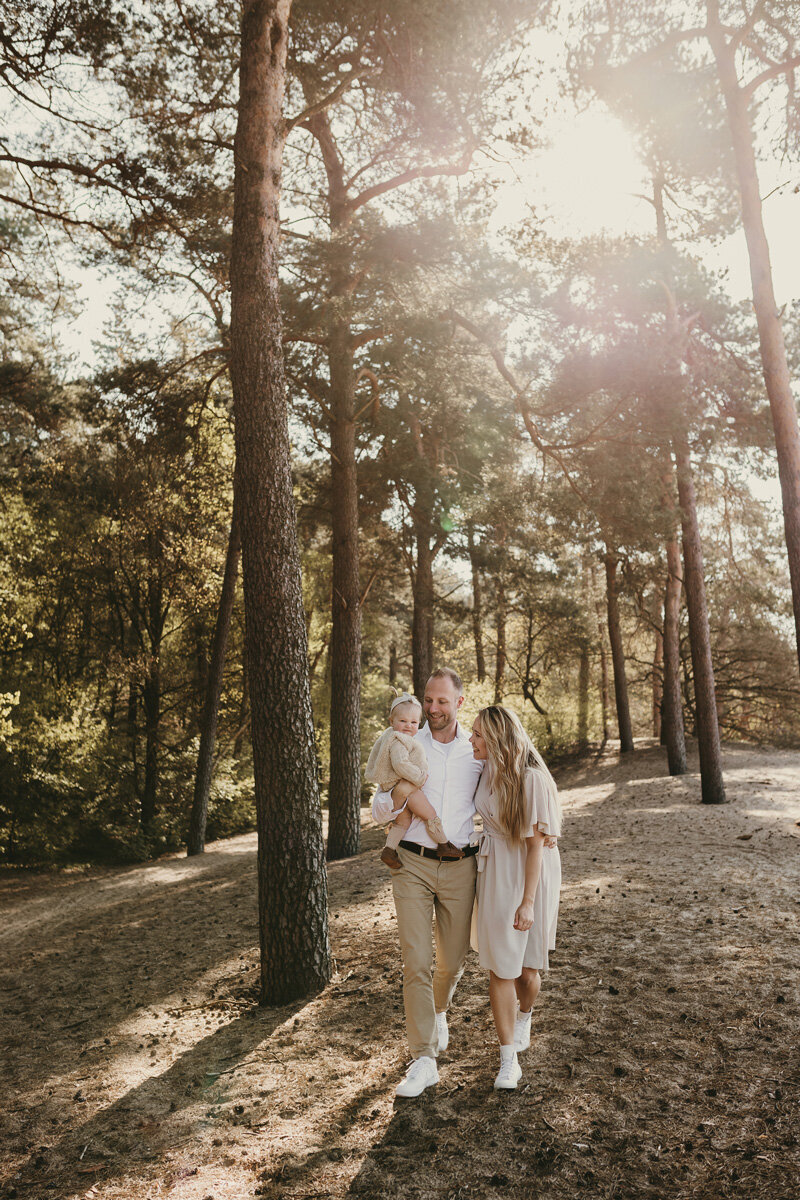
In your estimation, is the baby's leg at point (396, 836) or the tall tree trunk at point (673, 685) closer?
the baby's leg at point (396, 836)

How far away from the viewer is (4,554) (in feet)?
55.6

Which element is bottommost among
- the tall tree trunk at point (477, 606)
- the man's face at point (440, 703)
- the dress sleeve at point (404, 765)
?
the dress sleeve at point (404, 765)

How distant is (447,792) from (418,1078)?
1.31 meters

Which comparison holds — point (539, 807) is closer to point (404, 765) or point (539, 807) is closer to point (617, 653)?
point (404, 765)

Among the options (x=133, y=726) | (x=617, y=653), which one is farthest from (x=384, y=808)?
(x=617, y=653)

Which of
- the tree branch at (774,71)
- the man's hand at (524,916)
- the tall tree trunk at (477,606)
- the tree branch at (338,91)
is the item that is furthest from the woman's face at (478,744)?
the tall tree trunk at (477,606)

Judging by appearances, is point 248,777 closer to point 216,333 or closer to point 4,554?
point 4,554

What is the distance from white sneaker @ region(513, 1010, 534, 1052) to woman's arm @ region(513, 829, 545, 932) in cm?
66

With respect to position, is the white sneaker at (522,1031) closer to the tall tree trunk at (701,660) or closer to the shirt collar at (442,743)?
the shirt collar at (442,743)

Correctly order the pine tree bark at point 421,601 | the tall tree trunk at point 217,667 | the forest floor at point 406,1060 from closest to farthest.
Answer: the forest floor at point 406,1060 → the tall tree trunk at point 217,667 → the pine tree bark at point 421,601

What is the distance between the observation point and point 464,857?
12.5 feet

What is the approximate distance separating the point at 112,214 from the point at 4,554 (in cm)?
1052

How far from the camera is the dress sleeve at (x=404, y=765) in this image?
3.67 metres

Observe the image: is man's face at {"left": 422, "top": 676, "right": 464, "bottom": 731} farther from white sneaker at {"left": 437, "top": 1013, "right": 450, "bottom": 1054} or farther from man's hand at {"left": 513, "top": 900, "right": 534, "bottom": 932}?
white sneaker at {"left": 437, "top": 1013, "right": 450, "bottom": 1054}
